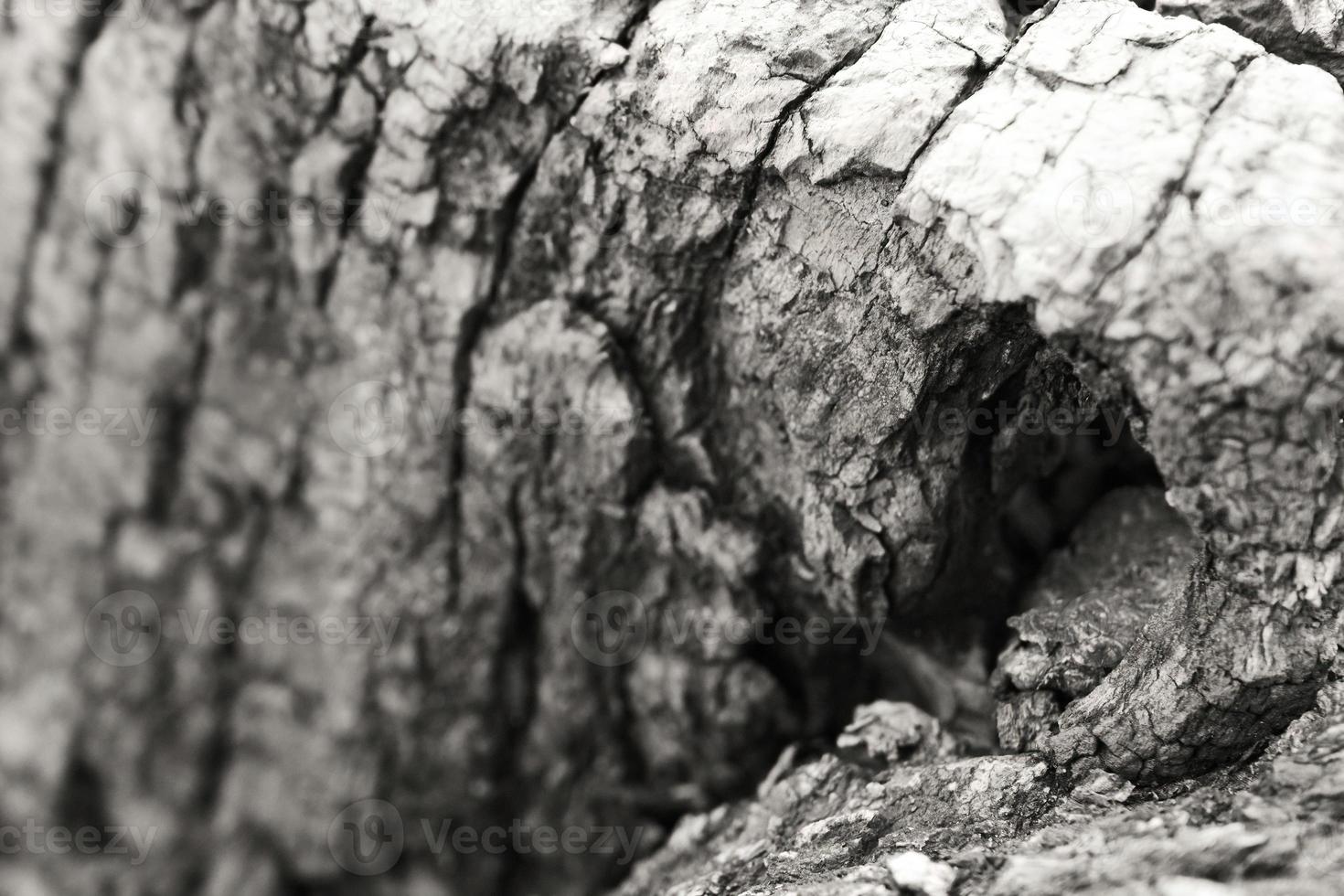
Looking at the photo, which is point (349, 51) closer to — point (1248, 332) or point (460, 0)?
point (460, 0)

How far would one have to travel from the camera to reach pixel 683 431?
16.0 feet

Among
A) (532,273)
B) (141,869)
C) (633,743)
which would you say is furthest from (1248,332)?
(141,869)

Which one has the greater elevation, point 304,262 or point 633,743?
point 304,262

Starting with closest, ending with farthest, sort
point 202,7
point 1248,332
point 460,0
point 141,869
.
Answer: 1. point 1248,332
2. point 460,0
3. point 202,7
4. point 141,869

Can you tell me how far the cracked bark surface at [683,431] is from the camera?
11.4ft

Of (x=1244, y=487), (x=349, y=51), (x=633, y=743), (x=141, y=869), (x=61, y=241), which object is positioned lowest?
(x=141, y=869)

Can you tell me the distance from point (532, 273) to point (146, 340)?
7.54 feet

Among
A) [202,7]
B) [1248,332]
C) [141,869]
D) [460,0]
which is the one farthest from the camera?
[141,869]

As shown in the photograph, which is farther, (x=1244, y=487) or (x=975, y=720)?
(x=975, y=720)

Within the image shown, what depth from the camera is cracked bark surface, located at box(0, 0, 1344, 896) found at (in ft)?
11.4

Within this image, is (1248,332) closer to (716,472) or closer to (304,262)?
(716,472)

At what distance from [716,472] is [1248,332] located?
262cm

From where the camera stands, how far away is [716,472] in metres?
4.95

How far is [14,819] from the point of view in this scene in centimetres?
498
